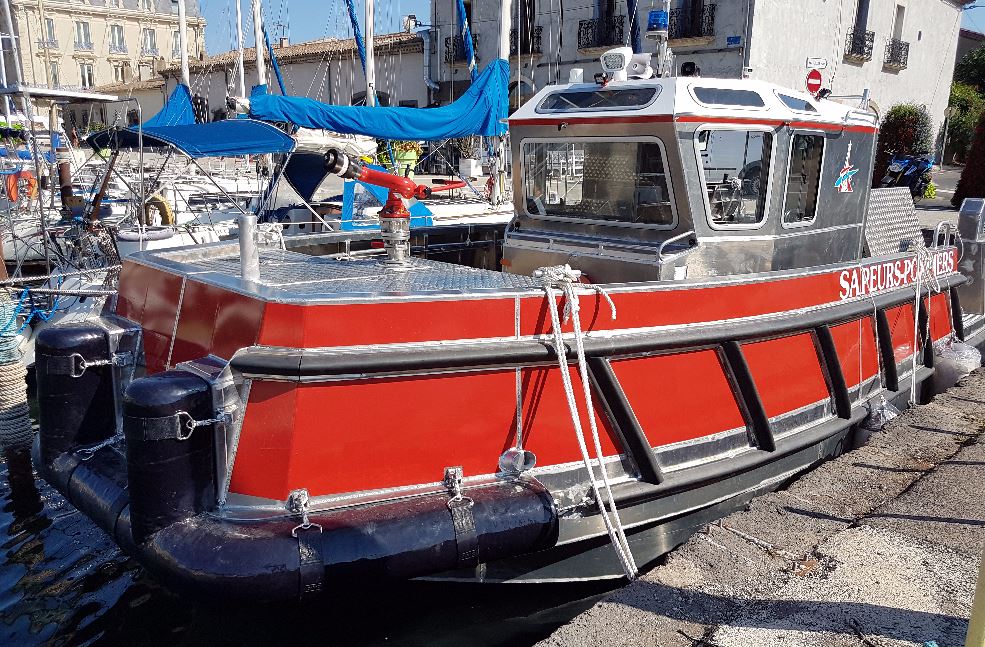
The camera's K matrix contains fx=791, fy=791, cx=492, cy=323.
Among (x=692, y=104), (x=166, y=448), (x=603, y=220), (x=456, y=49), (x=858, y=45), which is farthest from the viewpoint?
(x=456, y=49)

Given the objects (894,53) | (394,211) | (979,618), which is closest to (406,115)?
(394,211)

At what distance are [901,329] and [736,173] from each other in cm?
226

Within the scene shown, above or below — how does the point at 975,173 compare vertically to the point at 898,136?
below

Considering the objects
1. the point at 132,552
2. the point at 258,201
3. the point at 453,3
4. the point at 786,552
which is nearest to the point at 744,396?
the point at 786,552

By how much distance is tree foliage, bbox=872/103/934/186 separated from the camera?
1917 cm

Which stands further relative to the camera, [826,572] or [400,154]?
[400,154]

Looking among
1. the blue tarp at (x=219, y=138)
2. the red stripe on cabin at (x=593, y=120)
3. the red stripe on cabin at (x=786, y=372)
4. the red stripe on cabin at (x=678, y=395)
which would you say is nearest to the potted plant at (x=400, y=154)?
the blue tarp at (x=219, y=138)

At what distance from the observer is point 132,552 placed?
11.2 feet

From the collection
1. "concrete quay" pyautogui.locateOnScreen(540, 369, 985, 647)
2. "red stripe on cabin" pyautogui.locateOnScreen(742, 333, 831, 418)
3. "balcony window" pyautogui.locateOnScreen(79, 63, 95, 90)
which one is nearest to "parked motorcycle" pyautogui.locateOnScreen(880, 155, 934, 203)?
"red stripe on cabin" pyautogui.locateOnScreen(742, 333, 831, 418)

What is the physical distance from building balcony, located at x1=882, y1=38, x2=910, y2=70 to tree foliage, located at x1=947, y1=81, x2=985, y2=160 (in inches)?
179

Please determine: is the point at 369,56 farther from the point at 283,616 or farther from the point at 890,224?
the point at 283,616

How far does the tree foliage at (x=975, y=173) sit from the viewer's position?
17645mm

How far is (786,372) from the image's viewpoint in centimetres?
473

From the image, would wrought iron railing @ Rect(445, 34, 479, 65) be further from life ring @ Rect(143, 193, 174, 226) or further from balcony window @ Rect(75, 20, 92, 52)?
balcony window @ Rect(75, 20, 92, 52)
